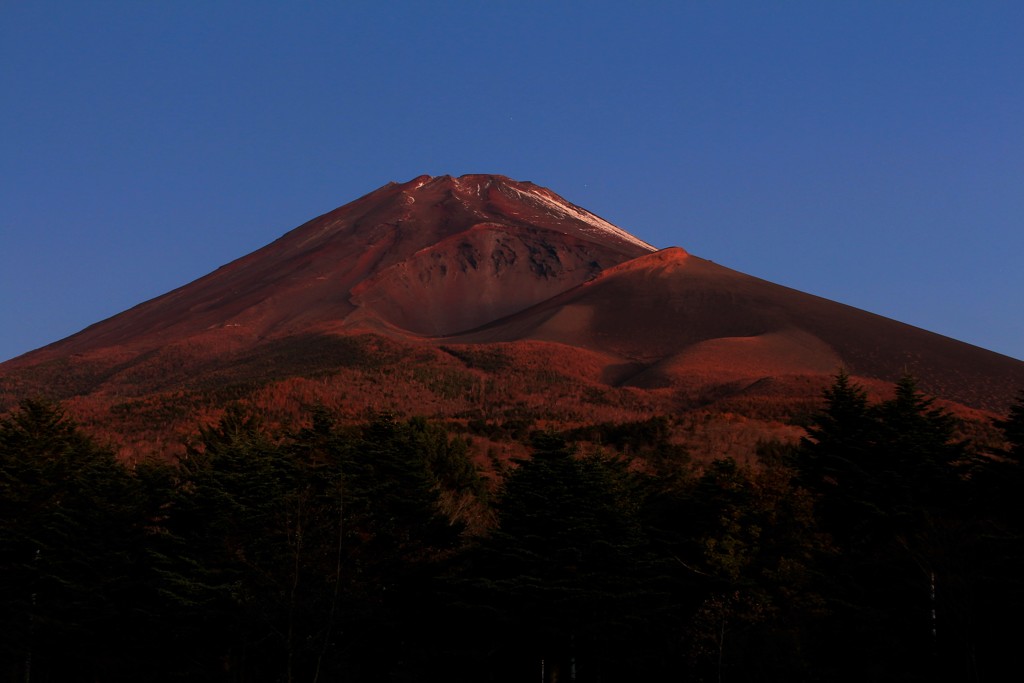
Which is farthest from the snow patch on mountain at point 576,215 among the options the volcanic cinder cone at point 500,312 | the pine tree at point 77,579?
the pine tree at point 77,579

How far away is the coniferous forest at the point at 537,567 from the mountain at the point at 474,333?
119 ft

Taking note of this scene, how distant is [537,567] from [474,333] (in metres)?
94.5

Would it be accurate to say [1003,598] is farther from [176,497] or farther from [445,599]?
[176,497]

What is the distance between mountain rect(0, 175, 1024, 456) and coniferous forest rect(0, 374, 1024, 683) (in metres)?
36.4

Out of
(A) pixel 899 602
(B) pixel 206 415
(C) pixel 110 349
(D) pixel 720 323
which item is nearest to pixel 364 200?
(C) pixel 110 349

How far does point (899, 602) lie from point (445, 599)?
1123 centimetres

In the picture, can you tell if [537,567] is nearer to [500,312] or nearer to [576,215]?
[500,312]

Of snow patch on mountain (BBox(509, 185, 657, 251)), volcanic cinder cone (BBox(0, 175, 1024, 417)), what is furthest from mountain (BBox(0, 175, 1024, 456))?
snow patch on mountain (BBox(509, 185, 657, 251))

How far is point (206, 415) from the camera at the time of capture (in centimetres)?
6750

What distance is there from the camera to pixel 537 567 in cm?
2827

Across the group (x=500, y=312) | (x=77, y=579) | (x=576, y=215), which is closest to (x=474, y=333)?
(x=500, y=312)

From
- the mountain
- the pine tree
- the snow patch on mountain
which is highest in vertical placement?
the snow patch on mountain

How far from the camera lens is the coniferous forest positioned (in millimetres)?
23812

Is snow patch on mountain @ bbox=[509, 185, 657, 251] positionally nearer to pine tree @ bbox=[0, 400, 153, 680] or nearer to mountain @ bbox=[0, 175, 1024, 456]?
mountain @ bbox=[0, 175, 1024, 456]
